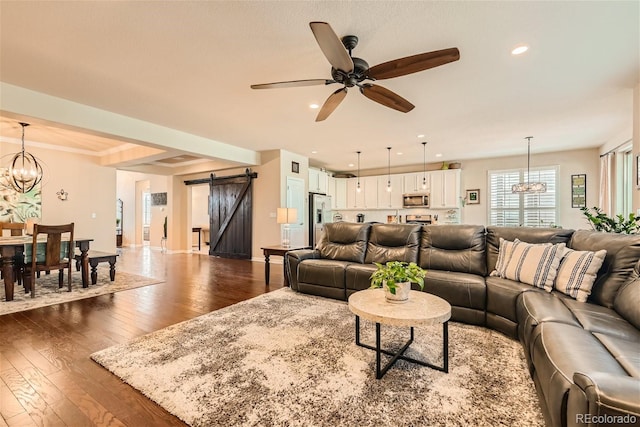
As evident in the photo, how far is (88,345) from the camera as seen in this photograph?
237 cm

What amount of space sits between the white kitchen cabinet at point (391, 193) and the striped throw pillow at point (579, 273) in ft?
20.0

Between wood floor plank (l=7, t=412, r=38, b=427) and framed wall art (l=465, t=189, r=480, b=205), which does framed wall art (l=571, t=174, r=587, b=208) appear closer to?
framed wall art (l=465, t=189, r=480, b=205)

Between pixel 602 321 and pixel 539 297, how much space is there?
0.44 metres

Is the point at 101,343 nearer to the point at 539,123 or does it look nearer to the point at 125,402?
the point at 125,402

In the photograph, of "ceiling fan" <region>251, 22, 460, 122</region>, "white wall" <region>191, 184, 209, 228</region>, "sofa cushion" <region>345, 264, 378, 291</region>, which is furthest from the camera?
"white wall" <region>191, 184, 209, 228</region>

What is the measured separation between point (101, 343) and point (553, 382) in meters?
3.14

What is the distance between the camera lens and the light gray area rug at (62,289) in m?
3.41

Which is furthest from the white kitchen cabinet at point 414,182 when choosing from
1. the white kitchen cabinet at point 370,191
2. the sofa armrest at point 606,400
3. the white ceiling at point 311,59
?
the sofa armrest at point 606,400

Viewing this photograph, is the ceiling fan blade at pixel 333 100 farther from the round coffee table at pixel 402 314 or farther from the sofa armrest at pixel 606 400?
the sofa armrest at pixel 606 400

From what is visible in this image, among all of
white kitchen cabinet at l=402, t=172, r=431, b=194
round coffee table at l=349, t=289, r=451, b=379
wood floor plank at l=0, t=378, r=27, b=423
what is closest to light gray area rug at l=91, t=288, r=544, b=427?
round coffee table at l=349, t=289, r=451, b=379

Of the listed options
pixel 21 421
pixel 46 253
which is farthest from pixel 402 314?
pixel 46 253

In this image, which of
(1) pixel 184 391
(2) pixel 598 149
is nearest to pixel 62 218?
(1) pixel 184 391

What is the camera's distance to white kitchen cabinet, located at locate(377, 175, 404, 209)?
8.41 meters

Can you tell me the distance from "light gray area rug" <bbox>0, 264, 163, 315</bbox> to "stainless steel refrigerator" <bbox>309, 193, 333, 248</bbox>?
390cm
